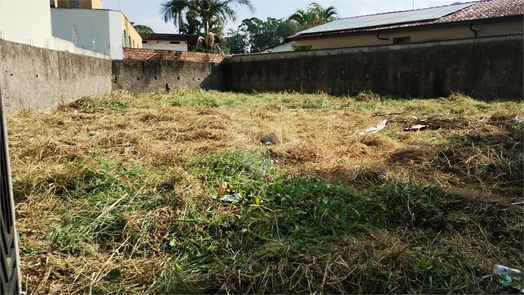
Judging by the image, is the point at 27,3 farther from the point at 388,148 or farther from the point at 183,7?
the point at 388,148

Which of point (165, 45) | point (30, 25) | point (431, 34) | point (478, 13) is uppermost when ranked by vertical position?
point (165, 45)

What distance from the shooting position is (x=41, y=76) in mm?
5746

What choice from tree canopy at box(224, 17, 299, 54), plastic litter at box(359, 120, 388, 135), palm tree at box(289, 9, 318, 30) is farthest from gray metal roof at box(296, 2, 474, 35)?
tree canopy at box(224, 17, 299, 54)

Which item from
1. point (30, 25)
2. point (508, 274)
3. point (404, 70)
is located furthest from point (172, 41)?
point (508, 274)

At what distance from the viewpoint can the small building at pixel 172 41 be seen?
82.7ft

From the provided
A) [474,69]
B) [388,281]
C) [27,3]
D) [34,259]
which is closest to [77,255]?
[34,259]

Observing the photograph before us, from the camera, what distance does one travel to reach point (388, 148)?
3949 mm

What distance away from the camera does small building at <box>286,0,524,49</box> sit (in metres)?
11.2

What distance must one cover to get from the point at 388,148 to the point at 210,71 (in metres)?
9.67

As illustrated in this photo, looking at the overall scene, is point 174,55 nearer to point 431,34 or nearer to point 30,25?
point 30,25

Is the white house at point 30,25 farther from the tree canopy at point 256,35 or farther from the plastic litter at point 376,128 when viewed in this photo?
the tree canopy at point 256,35

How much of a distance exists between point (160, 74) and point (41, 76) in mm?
5332

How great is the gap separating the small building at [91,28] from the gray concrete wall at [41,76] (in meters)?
9.40

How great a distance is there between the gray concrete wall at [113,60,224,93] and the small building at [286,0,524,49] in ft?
18.2
